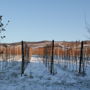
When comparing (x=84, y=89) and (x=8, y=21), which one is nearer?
(x=8, y=21)

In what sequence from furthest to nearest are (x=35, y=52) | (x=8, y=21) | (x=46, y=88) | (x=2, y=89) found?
(x=35, y=52), (x=46, y=88), (x=2, y=89), (x=8, y=21)

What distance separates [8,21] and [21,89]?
9.65ft

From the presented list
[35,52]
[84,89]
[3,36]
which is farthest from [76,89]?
[35,52]

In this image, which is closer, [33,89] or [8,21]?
[8,21]

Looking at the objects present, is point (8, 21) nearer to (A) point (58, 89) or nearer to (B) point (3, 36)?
(B) point (3, 36)

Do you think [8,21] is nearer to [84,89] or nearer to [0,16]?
[0,16]

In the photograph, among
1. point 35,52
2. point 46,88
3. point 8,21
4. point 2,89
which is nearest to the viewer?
point 8,21

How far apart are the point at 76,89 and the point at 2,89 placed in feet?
9.34

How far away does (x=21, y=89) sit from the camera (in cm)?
944

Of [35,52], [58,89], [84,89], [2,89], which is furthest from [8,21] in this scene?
[35,52]

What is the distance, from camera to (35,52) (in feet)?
286

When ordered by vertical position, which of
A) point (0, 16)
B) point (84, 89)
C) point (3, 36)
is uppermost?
point (0, 16)

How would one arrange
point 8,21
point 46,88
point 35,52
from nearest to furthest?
1. point 8,21
2. point 46,88
3. point 35,52

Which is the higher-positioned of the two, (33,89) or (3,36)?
(3,36)
